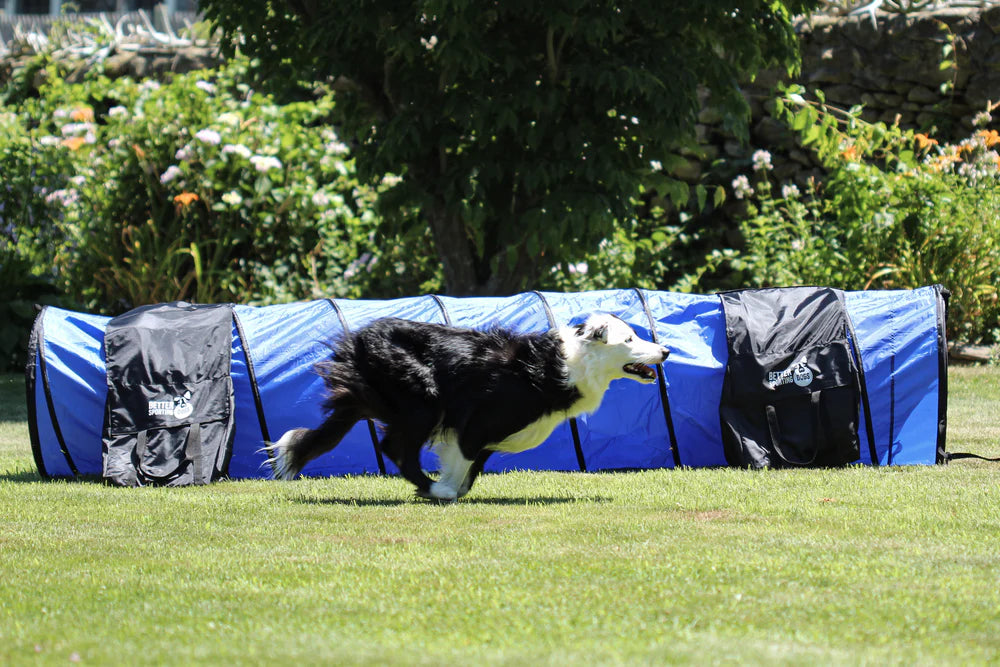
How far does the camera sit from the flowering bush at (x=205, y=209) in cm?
1275

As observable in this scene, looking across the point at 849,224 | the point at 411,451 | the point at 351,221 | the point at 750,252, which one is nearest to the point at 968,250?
the point at 849,224

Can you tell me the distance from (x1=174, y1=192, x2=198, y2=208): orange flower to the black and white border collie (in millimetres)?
6546

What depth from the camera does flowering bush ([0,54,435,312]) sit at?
Answer: 12750mm

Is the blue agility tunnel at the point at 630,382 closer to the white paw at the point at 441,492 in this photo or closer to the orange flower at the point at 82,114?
the white paw at the point at 441,492

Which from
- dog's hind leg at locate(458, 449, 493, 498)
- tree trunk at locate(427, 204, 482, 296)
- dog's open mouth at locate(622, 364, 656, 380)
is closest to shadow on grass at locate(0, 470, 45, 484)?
dog's hind leg at locate(458, 449, 493, 498)

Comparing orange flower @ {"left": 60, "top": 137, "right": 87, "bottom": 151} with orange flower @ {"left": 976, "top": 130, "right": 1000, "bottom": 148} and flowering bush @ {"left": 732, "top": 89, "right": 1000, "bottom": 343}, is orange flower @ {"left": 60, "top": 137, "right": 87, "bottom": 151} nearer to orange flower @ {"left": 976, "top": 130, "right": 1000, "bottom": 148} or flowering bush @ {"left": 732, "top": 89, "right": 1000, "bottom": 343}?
flowering bush @ {"left": 732, "top": 89, "right": 1000, "bottom": 343}

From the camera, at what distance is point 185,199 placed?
40.8 feet

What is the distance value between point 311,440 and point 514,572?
2246mm

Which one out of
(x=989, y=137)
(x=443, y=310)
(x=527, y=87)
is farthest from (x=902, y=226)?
(x=443, y=310)

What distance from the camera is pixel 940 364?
7.48 meters

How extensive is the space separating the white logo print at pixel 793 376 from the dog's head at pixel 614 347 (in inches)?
50.6

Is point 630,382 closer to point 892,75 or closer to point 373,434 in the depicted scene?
point 373,434

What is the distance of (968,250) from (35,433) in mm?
8407

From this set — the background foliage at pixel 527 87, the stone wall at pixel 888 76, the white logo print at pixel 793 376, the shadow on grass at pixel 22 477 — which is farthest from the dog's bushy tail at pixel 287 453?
the stone wall at pixel 888 76
